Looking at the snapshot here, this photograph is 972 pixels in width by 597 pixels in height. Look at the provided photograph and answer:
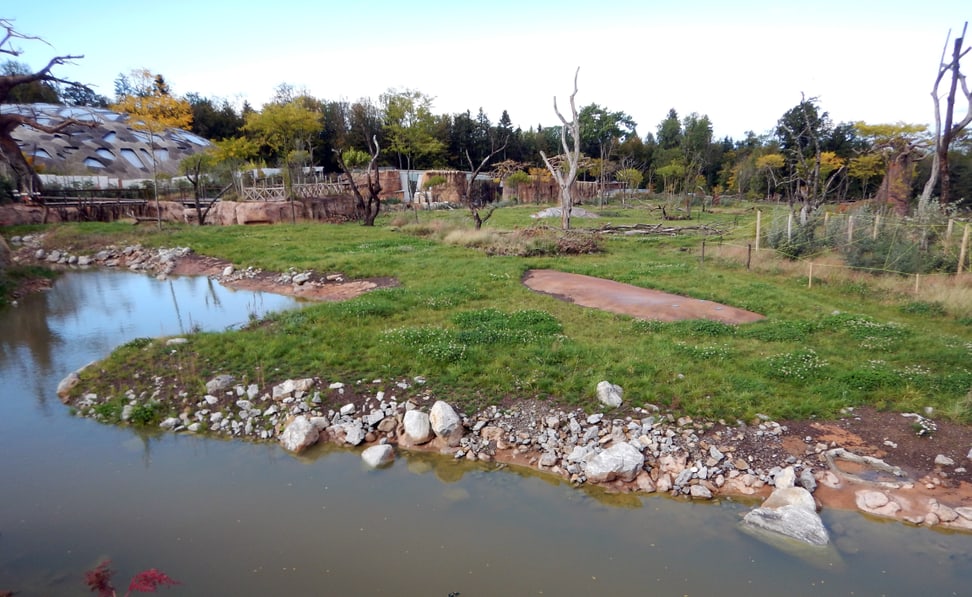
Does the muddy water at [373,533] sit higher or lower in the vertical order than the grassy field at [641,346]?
lower

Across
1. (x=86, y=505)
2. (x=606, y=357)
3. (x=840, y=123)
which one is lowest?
(x=86, y=505)

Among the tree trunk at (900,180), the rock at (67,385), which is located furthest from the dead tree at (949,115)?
the rock at (67,385)

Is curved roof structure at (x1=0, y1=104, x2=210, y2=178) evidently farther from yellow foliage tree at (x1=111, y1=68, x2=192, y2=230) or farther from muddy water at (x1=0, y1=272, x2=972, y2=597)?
muddy water at (x1=0, y1=272, x2=972, y2=597)

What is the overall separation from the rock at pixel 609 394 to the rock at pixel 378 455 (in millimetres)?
2752

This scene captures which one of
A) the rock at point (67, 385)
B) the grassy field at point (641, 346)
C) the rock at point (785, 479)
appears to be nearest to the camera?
the rock at point (785, 479)

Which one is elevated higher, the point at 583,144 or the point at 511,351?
the point at 583,144

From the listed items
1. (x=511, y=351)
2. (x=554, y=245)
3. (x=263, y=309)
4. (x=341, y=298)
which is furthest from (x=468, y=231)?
(x=511, y=351)

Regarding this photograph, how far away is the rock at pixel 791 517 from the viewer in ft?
15.5

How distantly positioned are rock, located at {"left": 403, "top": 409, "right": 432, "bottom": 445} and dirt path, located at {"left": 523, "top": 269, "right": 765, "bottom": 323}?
530 centimetres

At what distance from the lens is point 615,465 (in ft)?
18.6

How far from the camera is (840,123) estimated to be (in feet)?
150

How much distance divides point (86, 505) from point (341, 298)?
26.0 ft

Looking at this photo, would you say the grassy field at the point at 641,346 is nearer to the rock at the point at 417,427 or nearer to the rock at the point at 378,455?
the rock at the point at 417,427

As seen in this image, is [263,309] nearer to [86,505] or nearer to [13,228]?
[86,505]
